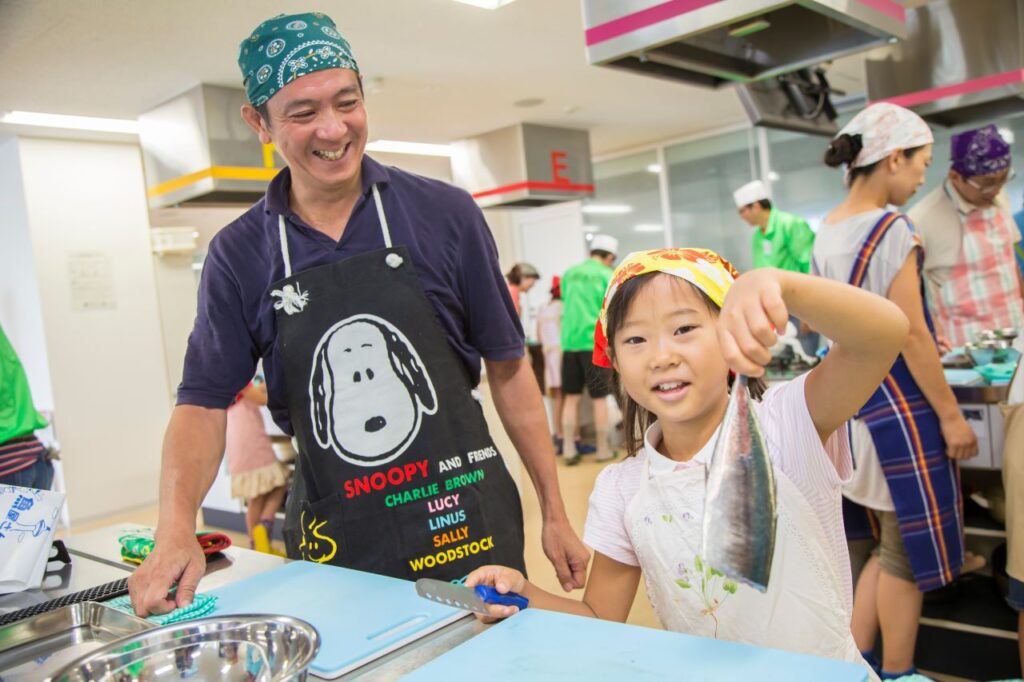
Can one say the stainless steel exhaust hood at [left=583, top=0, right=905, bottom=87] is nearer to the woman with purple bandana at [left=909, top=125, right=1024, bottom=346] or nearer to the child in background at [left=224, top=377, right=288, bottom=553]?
the woman with purple bandana at [left=909, top=125, right=1024, bottom=346]

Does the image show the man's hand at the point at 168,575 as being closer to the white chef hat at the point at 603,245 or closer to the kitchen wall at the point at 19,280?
the kitchen wall at the point at 19,280

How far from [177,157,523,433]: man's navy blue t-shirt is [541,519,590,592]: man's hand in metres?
0.34

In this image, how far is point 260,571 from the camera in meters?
1.34

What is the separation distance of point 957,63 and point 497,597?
4.44 meters

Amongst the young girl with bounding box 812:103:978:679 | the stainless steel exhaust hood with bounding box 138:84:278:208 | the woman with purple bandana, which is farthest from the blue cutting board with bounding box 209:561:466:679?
the stainless steel exhaust hood with bounding box 138:84:278:208

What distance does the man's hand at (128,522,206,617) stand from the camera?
1.12 meters

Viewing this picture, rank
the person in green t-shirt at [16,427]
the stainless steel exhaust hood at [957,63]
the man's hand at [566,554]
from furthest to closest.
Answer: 1. the stainless steel exhaust hood at [957,63]
2. the person in green t-shirt at [16,427]
3. the man's hand at [566,554]

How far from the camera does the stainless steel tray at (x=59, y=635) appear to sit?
107 centimetres

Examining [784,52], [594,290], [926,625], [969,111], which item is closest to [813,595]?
[926,625]

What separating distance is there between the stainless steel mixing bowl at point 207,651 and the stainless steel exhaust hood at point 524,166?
630cm

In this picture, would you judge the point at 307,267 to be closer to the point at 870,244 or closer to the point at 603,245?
the point at 870,244

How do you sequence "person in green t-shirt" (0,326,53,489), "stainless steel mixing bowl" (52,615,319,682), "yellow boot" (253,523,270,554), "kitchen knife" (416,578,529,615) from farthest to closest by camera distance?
"yellow boot" (253,523,270,554), "person in green t-shirt" (0,326,53,489), "kitchen knife" (416,578,529,615), "stainless steel mixing bowl" (52,615,319,682)

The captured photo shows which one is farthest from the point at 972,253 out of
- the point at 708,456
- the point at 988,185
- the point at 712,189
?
the point at 712,189

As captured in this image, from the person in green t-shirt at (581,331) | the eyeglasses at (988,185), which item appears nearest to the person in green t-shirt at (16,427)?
the eyeglasses at (988,185)
